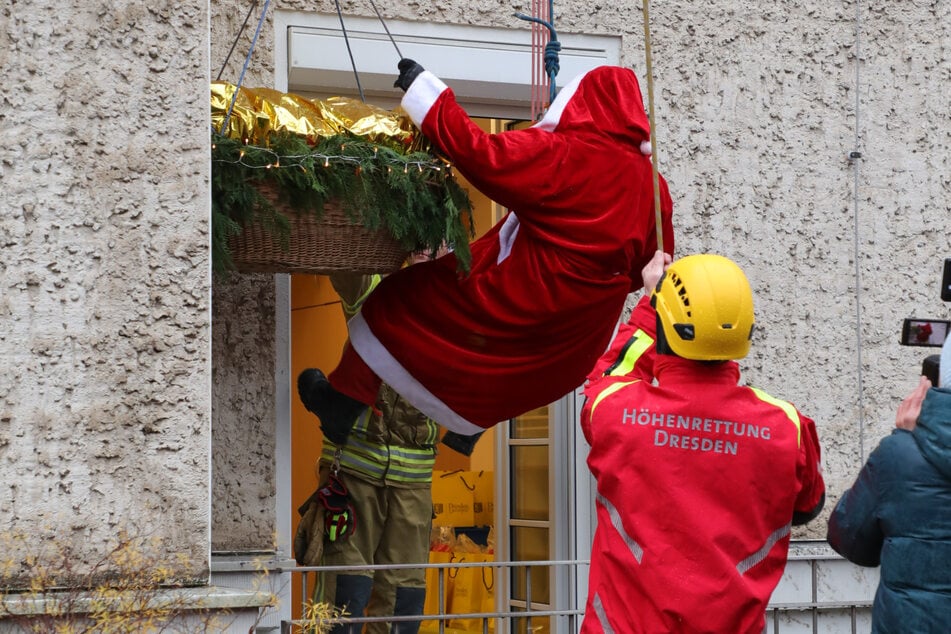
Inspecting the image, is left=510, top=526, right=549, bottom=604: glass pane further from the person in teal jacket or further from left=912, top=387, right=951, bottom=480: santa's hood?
left=912, top=387, right=951, bottom=480: santa's hood

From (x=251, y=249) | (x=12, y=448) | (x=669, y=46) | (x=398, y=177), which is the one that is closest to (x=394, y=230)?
(x=398, y=177)

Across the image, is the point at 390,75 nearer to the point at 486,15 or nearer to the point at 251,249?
the point at 486,15

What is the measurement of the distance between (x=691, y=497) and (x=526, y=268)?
1033 mm

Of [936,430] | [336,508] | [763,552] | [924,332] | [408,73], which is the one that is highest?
[408,73]

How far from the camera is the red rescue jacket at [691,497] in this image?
3.39 metres

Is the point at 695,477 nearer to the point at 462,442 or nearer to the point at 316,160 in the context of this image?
the point at 316,160

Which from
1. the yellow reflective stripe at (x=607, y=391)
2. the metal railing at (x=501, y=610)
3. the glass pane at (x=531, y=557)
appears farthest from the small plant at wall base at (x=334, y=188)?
the glass pane at (x=531, y=557)

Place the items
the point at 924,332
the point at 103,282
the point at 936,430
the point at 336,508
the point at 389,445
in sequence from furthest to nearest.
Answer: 1. the point at 389,445
2. the point at 336,508
3. the point at 924,332
4. the point at 936,430
5. the point at 103,282

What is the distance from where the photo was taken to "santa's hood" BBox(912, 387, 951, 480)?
3691 millimetres

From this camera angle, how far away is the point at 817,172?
6.07 meters

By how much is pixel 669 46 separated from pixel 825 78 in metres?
0.72

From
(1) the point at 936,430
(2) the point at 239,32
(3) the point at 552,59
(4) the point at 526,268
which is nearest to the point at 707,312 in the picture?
(1) the point at 936,430

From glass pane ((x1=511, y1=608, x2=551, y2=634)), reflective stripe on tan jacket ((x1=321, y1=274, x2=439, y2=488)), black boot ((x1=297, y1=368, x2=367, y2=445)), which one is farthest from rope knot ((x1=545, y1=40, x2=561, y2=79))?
glass pane ((x1=511, y1=608, x2=551, y2=634))

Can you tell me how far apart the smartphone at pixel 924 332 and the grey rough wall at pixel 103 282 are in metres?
2.20
